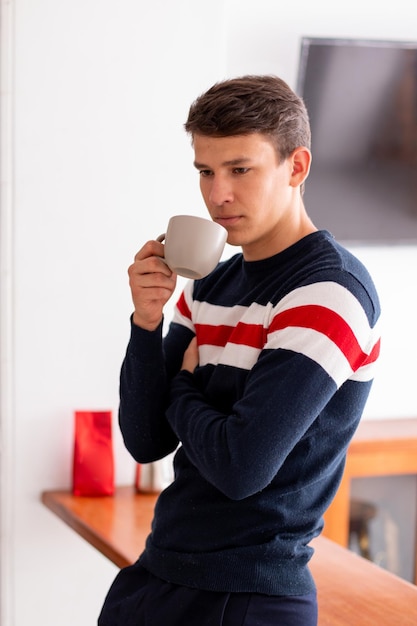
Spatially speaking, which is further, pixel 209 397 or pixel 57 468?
A: pixel 57 468

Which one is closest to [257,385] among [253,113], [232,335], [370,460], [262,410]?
[262,410]

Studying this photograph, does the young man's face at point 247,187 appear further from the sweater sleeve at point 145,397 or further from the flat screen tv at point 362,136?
the flat screen tv at point 362,136

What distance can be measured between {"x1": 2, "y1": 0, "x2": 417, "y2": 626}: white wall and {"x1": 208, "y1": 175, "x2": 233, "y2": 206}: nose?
104cm

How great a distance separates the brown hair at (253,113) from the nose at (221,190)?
2.4 inches

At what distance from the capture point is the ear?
140cm

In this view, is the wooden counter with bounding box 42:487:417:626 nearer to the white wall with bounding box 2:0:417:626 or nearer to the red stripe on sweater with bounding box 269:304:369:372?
the white wall with bounding box 2:0:417:626

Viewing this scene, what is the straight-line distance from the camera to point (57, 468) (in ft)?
7.91

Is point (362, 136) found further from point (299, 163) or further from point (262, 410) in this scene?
point (262, 410)

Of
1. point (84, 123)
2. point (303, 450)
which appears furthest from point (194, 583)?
point (84, 123)

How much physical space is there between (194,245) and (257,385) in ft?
0.78

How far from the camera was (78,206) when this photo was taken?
236cm

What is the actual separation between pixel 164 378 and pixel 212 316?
0.39 ft

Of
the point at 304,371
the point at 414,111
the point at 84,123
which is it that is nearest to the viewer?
the point at 304,371

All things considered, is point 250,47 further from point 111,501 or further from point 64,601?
A: point 64,601
